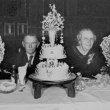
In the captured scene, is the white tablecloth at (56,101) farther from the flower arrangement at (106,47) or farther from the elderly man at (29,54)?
the flower arrangement at (106,47)

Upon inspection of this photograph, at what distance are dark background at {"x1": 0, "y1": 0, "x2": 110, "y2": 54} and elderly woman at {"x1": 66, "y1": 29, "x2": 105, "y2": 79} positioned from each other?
0.07 m

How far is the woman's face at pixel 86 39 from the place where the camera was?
2.54 meters

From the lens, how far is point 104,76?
8.11ft

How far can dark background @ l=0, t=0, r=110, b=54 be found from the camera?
246cm

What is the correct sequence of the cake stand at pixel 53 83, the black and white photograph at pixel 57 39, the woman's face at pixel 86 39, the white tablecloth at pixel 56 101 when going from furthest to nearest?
the woman's face at pixel 86 39
the black and white photograph at pixel 57 39
the cake stand at pixel 53 83
the white tablecloth at pixel 56 101

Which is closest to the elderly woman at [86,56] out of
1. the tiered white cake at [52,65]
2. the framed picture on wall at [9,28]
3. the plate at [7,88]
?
the tiered white cake at [52,65]

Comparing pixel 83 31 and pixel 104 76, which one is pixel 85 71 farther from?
pixel 83 31

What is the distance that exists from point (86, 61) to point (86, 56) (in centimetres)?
5

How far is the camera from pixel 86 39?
2549 mm

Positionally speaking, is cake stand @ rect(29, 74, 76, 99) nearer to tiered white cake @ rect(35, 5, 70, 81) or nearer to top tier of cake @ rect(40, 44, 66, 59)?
tiered white cake @ rect(35, 5, 70, 81)

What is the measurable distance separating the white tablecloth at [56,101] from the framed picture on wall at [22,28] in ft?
2.20

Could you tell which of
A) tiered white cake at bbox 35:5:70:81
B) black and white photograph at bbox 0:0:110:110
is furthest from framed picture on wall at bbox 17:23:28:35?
tiered white cake at bbox 35:5:70:81

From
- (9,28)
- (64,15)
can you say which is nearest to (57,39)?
(64,15)

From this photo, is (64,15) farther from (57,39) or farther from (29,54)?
(29,54)
